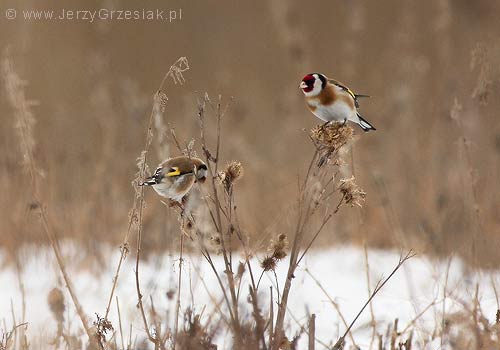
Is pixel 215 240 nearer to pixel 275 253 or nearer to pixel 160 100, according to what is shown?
pixel 275 253

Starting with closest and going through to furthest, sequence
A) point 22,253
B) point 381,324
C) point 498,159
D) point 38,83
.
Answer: point 381,324, point 22,253, point 498,159, point 38,83

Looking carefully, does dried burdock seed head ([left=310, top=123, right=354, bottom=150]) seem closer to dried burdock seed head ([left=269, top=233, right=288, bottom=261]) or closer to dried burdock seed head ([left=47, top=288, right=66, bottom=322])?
dried burdock seed head ([left=269, top=233, right=288, bottom=261])

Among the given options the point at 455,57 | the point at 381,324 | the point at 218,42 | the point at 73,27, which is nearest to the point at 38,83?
the point at 73,27

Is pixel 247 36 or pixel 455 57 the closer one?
pixel 455 57

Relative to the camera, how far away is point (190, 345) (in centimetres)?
202

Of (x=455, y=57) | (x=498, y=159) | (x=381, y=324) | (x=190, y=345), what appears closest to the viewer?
(x=190, y=345)

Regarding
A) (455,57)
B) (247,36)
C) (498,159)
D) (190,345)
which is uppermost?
(247,36)

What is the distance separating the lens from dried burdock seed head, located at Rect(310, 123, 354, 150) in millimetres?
2207

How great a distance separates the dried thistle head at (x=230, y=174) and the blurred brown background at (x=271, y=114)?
234 mm

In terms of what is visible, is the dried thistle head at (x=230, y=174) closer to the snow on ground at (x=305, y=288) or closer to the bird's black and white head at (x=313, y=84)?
the bird's black and white head at (x=313, y=84)

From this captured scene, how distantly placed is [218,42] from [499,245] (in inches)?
366

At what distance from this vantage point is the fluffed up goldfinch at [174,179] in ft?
7.61

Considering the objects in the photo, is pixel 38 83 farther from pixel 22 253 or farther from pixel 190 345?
pixel 190 345

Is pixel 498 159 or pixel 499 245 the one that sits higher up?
pixel 498 159
